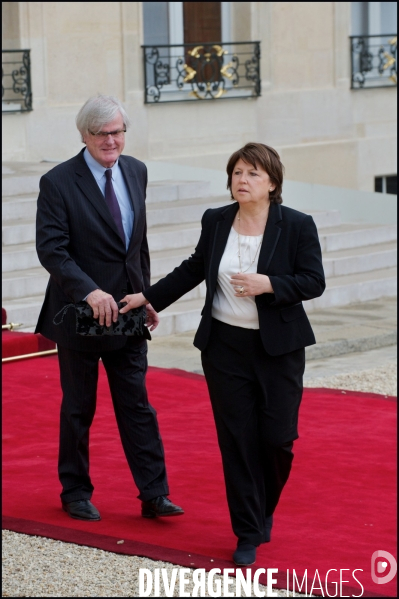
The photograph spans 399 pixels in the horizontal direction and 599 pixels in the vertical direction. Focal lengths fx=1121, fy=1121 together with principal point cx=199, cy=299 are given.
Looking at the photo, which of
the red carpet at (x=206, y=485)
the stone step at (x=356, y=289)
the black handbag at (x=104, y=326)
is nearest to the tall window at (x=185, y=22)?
the stone step at (x=356, y=289)

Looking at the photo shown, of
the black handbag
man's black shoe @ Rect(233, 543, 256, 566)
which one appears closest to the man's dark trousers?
the black handbag

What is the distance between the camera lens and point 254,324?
13.6ft

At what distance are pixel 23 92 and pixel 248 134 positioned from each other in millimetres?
3196

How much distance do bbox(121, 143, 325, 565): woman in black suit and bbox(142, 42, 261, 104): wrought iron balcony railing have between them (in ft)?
31.2

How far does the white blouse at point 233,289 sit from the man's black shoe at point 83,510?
1155 mm

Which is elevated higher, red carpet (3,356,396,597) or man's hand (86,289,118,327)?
man's hand (86,289,118,327)

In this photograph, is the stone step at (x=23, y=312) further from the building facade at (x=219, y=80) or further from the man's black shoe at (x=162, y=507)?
the building facade at (x=219, y=80)

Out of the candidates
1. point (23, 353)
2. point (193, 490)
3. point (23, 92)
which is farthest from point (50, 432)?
point (23, 92)

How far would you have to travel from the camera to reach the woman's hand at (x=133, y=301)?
4.48m

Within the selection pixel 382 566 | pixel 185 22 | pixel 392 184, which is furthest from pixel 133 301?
pixel 392 184

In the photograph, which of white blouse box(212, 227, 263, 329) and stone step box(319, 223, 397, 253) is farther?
stone step box(319, 223, 397, 253)

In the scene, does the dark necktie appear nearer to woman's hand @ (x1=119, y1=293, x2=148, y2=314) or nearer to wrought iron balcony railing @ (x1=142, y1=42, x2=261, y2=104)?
woman's hand @ (x1=119, y1=293, x2=148, y2=314)

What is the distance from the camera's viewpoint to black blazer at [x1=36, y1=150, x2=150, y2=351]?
4469 millimetres

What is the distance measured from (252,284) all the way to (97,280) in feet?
2.72
